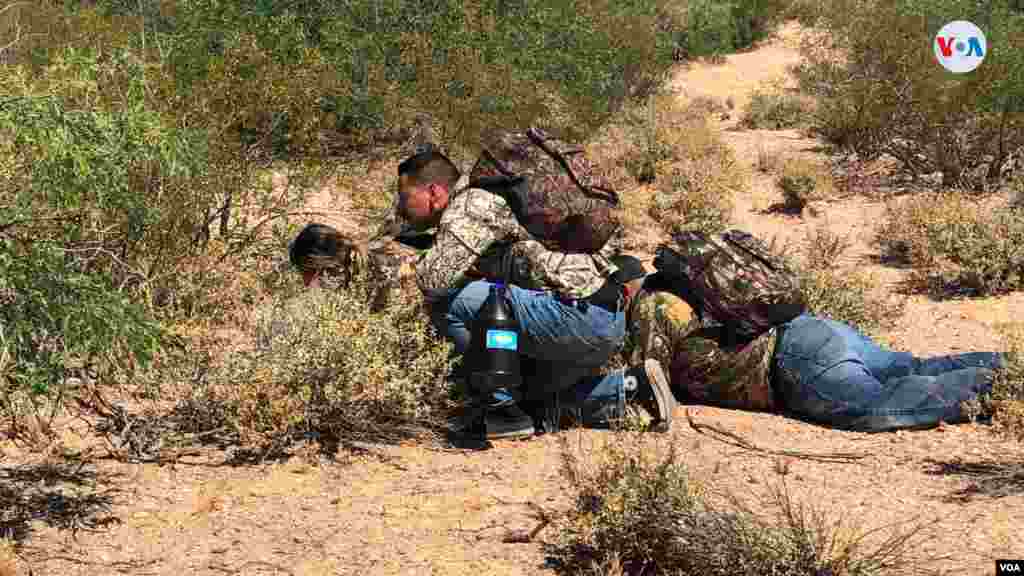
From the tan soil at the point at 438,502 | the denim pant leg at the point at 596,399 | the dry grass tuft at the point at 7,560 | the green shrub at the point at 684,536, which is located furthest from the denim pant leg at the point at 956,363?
the dry grass tuft at the point at 7,560

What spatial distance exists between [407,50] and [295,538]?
832cm

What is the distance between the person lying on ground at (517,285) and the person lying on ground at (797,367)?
51 centimetres

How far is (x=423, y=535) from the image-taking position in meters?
3.84

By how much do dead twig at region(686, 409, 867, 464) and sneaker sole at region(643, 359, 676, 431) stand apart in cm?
18

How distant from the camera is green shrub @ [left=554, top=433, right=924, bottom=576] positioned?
3230 millimetres

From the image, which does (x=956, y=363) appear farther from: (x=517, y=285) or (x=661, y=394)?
(x=517, y=285)

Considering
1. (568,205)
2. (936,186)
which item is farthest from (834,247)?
(568,205)

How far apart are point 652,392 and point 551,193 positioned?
1.07 metres

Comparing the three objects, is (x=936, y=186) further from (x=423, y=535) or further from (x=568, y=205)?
(x=423, y=535)

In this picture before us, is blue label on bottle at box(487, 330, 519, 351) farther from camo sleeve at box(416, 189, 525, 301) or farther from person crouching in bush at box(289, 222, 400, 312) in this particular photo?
person crouching in bush at box(289, 222, 400, 312)

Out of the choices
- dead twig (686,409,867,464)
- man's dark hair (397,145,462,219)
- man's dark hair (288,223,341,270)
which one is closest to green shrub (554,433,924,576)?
dead twig (686,409,867,464)

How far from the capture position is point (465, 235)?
4.65 m

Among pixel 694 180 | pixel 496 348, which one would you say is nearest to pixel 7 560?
pixel 496 348

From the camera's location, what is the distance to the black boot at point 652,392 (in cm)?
500
